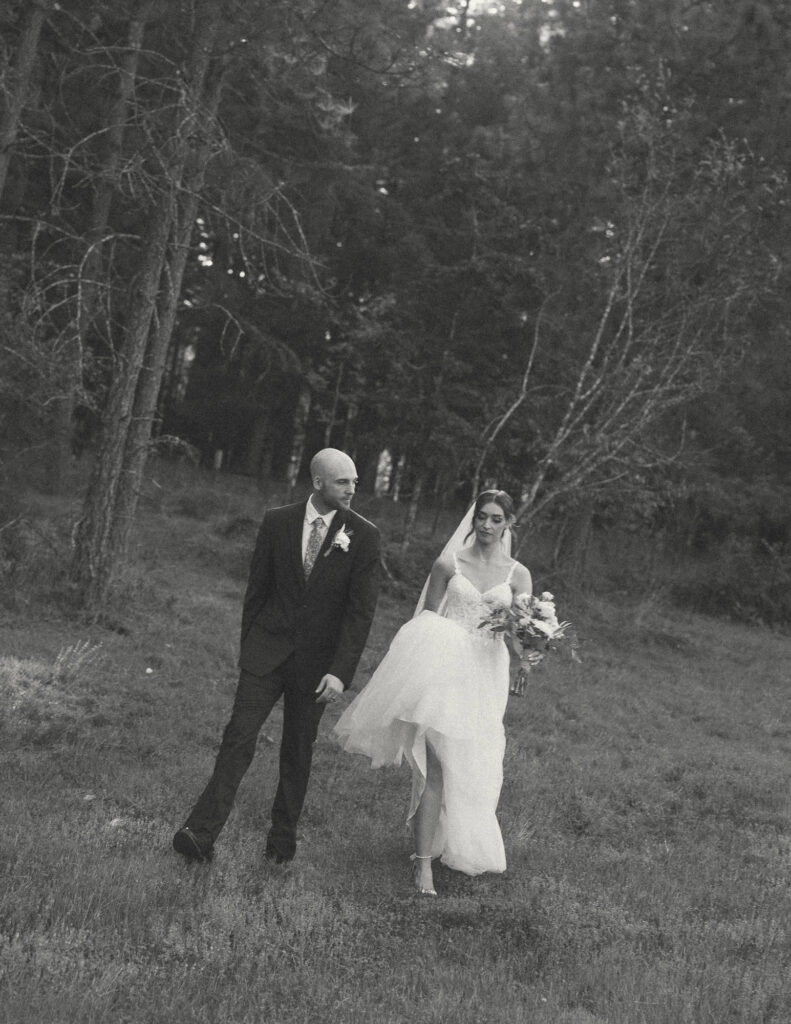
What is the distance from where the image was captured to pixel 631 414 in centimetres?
1931

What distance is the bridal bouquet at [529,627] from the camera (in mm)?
7254

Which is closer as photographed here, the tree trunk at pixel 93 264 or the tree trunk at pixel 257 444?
the tree trunk at pixel 93 264

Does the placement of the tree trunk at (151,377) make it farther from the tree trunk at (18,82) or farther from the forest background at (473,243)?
the tree trunk at (18,82)

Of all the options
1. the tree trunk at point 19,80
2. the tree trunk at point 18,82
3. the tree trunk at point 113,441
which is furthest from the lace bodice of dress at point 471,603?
the tree trunk at point 19,80

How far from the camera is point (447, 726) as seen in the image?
6.93 metres

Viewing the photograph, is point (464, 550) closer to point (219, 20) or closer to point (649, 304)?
point (219, 20)

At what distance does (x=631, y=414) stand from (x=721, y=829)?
1129cm

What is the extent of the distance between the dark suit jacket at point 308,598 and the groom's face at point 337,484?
0.10m

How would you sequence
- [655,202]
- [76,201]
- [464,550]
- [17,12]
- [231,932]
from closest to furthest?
[231,932]
[464,550]
[17,12]
[655,202]
[76,201]

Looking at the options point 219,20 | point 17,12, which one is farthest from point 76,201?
point 219,20

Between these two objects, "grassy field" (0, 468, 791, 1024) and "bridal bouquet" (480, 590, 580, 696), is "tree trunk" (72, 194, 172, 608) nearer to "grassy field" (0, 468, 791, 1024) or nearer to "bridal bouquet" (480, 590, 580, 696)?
"grassy field" (0, 468, 791, 1024)

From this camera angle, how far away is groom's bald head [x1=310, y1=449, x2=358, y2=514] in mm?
6441

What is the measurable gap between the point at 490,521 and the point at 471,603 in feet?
1.74

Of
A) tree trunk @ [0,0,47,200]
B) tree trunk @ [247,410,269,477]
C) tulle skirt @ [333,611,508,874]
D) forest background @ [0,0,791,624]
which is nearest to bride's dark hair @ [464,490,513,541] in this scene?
tulle skirt @ [333,611,508,874]
